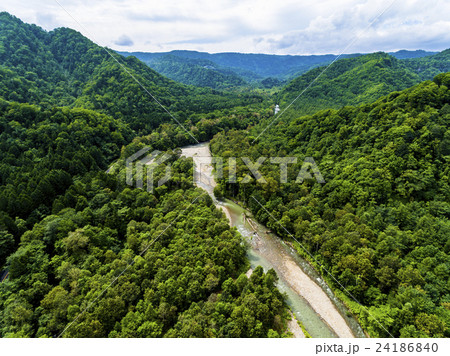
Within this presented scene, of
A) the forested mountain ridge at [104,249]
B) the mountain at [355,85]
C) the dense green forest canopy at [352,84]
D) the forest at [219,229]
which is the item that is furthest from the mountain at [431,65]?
the forested mountain ridge at [104,249]

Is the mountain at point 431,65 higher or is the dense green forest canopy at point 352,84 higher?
the mountain at point 431,65

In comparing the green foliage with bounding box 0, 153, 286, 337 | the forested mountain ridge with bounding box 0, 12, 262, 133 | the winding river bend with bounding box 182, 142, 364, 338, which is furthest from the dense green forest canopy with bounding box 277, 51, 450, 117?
the green foliage with bounding box 0, 153, 286, 337

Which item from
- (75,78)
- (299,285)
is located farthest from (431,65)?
(75,78)

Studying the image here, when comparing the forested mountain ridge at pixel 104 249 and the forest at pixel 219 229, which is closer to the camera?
the forested mountain ridge at pixel 104 249

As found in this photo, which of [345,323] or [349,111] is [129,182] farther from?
[349,111]

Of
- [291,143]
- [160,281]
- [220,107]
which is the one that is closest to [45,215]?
[160,281]

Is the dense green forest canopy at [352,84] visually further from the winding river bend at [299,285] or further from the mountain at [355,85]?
the winding river bend at [299,285]
